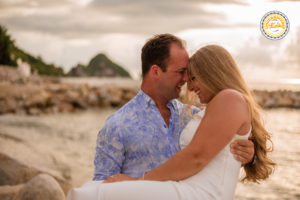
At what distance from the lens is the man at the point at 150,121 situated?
216 centimetres

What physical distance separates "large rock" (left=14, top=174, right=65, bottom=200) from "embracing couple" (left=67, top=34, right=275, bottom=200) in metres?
2.13

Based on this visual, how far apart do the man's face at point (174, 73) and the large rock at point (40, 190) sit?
2340 mm

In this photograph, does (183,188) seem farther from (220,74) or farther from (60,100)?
(60,100)

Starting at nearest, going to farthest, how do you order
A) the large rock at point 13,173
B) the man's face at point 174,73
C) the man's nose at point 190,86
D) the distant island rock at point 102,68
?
the man's nose at point 190,86
the man's face at point 174,73
the large rock at point 13,173
the distant island rock at point 102,68

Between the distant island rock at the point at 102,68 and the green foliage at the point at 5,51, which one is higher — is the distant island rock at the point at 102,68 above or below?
below

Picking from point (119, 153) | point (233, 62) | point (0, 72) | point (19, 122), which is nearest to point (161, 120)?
point (119, 153)

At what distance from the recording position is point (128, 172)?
220 centimetres

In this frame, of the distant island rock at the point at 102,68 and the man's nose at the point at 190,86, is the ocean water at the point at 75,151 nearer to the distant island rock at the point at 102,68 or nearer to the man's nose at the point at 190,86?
the man's nose at the point at 190,86

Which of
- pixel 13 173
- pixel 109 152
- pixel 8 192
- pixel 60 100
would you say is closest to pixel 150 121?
pixel 109 152

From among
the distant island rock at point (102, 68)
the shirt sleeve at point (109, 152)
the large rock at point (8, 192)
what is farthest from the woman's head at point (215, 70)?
the distant island rock at point (102, 68)

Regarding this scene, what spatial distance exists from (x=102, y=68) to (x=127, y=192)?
4077 inches

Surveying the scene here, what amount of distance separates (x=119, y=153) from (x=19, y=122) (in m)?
12.0

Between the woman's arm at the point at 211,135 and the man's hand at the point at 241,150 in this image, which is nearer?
the woman's arm at the point at 211,135

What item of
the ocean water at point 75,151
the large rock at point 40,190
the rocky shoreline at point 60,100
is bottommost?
the rocky shoreline at point 60,100
